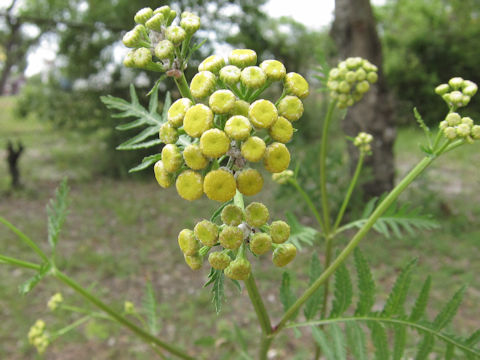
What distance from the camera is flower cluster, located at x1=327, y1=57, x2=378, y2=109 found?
5.68ft

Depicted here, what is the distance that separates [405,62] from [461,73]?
1777 millimetres

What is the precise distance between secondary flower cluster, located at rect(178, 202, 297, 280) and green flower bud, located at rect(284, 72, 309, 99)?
289 millimetres

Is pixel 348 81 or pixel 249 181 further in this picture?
pixel 348 81

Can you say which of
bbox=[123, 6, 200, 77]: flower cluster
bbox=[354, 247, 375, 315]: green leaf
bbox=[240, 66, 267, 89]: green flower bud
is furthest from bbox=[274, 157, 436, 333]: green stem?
bbox=[123, 6, 200, 77]: flower cluster

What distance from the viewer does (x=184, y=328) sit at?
4.42 m

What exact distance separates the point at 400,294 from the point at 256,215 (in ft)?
2.18

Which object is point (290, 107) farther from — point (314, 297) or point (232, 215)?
point (314, 297)

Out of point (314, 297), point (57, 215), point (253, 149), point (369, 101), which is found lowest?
point (314, 297)

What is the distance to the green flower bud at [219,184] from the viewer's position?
824 mm

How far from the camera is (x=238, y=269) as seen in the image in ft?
2.95

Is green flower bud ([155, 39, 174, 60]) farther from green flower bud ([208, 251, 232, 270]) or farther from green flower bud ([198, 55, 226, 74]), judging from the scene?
green flower bud ([208, 251, 232, 270])

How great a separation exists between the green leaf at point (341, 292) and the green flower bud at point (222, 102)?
0.76 meters

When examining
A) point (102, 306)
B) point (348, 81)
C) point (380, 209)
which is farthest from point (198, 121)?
point (348, 81)

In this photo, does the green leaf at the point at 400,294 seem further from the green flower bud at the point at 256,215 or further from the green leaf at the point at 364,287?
the green flower bud at the point at 256,215
